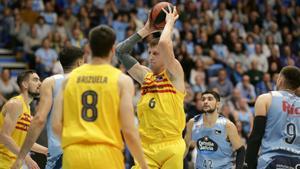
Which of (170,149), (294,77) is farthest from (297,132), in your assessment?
(170,149)

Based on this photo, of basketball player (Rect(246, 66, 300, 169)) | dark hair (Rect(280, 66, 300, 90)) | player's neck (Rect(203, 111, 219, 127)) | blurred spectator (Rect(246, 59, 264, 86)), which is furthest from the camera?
blurred spectator (Rect(246, 59, 264, 86))

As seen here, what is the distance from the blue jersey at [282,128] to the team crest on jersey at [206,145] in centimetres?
296

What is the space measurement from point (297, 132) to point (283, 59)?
14.2 metres

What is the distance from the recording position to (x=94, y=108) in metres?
6.12

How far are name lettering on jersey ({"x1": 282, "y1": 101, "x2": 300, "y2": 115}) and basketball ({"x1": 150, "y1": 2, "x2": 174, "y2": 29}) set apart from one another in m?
1.85

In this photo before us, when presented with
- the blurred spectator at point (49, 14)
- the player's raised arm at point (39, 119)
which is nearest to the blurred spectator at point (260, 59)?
the blurred spectator at point (49, 14)

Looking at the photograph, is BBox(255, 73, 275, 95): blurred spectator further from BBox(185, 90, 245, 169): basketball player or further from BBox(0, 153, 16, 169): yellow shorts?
BBox(0, 153, 16, 169): yellow shorts

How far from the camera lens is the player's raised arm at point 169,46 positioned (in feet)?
25.8

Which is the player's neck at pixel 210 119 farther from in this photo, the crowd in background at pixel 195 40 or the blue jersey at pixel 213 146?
the crowd in background at pixel 195 40

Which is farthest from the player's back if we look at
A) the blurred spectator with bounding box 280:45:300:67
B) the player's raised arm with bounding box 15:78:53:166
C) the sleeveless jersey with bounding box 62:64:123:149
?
the blurred spectator with bounding box 280:45:300:67

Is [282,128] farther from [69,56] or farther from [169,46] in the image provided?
[69,56]

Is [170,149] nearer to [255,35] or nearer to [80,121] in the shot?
[80,121]

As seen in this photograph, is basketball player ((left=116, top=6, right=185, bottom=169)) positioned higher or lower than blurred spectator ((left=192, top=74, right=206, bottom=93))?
lower

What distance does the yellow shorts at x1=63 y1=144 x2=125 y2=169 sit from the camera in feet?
20.0
